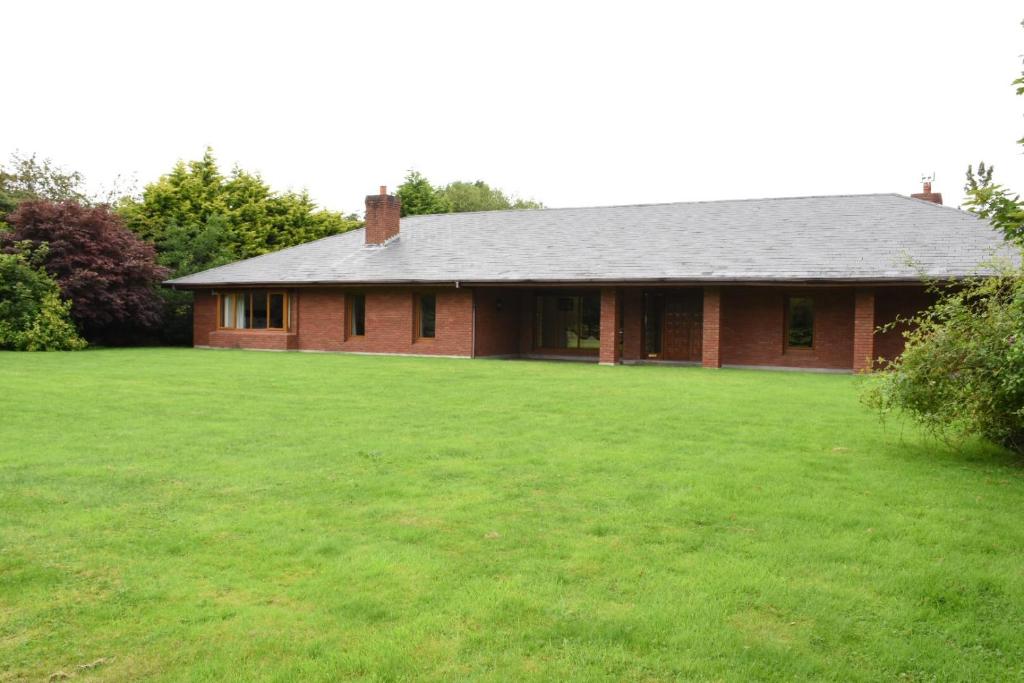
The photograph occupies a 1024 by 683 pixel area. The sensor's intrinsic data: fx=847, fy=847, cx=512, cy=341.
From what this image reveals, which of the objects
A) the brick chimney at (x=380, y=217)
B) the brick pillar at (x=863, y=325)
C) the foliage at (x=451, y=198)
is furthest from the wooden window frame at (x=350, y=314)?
the foliage at (x=451, y=198)

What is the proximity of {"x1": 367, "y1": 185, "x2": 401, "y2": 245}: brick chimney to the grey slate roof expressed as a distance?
60cm

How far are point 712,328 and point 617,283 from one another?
272 cm

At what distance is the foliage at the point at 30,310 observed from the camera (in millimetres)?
25141

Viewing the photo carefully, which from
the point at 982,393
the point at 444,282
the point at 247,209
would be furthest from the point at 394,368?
the point at 247,209

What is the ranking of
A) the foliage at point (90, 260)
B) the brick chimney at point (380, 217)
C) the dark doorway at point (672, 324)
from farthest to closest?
the brick chimney at point (380, 217) < the foliage at point (90, 260) < the dark doorway at point (672, 324)

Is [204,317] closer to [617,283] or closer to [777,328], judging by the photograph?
[617,283]

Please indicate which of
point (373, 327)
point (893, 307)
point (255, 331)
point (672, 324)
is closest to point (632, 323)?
point (672, 324)

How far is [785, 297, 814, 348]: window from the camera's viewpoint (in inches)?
→ 875

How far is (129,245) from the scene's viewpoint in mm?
28891

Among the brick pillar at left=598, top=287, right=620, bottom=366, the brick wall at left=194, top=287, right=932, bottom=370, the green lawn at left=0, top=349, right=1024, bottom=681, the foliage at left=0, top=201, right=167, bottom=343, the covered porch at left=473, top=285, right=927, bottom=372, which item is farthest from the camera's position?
the foliage at left=0, top=201, right=167, bottom=343

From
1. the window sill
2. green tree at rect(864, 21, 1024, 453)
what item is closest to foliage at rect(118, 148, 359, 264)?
the window sill

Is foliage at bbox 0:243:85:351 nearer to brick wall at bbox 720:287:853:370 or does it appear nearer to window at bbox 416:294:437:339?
window at bbox 416:294:437:339

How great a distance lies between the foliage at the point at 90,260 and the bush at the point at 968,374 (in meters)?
25.2

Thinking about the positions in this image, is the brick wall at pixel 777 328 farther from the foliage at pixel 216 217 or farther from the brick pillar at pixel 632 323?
the foliage at pixel 216 217
